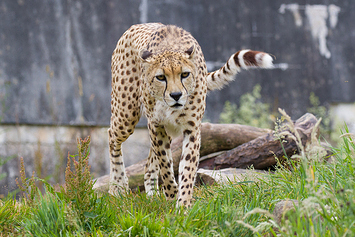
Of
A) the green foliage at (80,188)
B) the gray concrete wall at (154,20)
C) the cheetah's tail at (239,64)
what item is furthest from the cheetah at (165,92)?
the gray concrete wall at (154,20)

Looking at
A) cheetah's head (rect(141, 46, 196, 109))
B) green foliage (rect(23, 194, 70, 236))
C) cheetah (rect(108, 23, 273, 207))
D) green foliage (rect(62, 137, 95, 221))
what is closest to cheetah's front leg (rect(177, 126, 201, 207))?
cheetah (rect(108, 23, 273, 207))

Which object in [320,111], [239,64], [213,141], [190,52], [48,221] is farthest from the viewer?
[320,111]

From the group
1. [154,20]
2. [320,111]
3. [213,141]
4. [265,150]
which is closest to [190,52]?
[265,150]

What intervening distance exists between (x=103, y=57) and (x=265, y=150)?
139 inches

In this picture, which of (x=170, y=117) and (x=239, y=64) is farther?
(x=239, y=64)

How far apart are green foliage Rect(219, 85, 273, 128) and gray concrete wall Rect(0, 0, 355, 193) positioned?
115 mm

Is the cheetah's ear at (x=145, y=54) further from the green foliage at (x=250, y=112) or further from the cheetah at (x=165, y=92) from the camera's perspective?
the green foliage at (x=250, y=112)

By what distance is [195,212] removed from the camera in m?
2.23

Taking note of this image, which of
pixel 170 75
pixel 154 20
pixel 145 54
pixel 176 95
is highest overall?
pixel 154 20

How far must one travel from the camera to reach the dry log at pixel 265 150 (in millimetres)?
3637

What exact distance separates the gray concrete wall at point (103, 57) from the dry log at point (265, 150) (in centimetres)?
255

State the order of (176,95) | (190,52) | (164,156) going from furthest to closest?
1. (164,156)
2. (190,52)
3. (176,95)

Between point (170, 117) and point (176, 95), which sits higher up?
point (176, 95)

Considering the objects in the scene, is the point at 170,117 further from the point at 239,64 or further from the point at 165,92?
the point at 239,64
